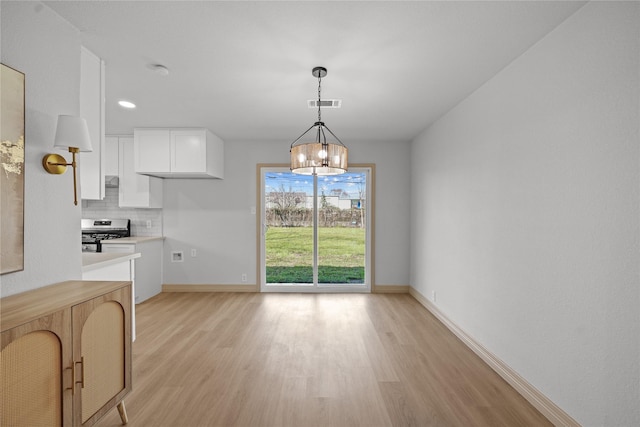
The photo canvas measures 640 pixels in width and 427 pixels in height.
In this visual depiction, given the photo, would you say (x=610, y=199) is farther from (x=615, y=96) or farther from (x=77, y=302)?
(x=77, y=302)

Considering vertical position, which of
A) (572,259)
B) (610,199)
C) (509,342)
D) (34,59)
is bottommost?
(509,342)

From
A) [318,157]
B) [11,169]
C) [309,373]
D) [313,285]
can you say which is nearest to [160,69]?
[11,169]

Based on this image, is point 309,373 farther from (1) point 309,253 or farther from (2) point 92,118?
(1) point 309,253

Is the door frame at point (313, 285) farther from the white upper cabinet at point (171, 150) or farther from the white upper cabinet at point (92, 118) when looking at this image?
the white upper cabinet at point (92, 118)

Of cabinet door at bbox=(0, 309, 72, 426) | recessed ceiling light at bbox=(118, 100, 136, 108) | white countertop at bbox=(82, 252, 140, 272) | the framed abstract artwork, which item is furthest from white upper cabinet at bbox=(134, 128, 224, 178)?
cabinet door at bbox=(0, 309, 72, 426)

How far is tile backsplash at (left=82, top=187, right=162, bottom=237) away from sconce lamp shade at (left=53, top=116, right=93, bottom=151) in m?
3.59

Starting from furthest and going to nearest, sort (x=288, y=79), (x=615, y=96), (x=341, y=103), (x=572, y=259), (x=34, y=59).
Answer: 1. (x=341, y=103)
2. (x=288, y=79)
3. (x=572, y=259)
4. (x=34, y=59)
5. (x=615, y=96)

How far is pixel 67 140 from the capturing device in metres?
1.63

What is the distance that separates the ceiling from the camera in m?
1.74

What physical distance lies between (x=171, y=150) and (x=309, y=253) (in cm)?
264

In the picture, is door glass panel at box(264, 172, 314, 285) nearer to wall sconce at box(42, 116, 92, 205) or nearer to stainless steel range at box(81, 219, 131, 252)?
stainless steel range at box(81, 219, 131, 252)

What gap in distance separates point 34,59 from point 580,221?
3202 millimetres

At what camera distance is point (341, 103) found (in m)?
3.24

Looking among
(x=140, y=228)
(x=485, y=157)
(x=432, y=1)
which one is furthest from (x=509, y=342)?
(x=140, y=228)
